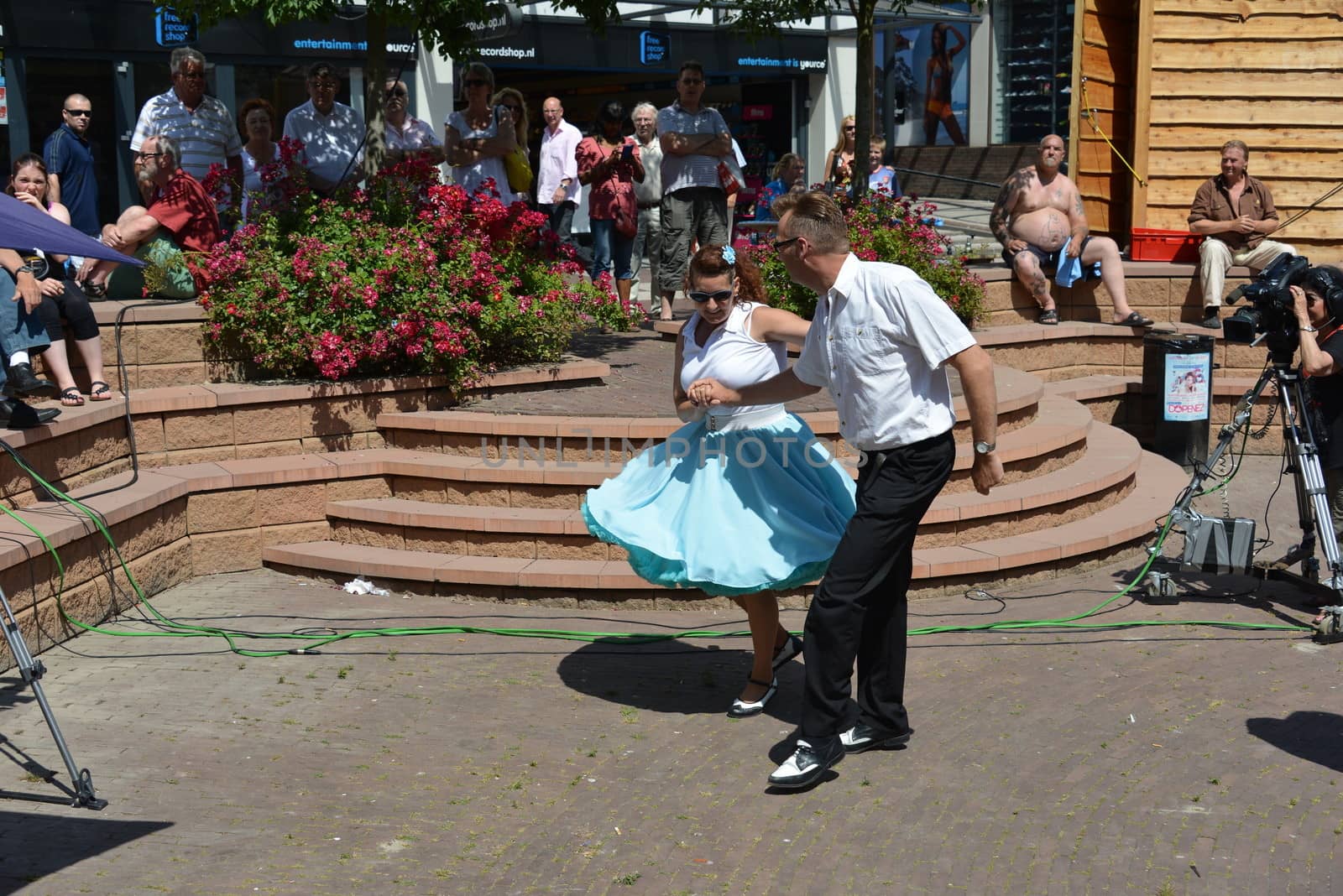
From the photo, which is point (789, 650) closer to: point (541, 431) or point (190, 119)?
point (541, 431)

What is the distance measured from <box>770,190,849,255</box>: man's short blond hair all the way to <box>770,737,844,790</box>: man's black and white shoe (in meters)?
1.85

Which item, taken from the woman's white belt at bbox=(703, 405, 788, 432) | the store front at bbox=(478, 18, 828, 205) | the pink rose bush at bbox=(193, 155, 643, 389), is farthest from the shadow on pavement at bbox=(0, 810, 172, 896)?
the store front at bbox=(478, 18, 828, 205)

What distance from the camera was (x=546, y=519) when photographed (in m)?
8.41

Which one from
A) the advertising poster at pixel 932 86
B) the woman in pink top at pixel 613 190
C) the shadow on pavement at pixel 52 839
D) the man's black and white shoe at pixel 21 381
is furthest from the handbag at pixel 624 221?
the advertising poster at pixel 932 86

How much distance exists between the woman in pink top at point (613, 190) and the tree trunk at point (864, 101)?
76.9 inches

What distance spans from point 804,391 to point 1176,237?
31.6 feet

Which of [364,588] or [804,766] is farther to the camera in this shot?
[364,588]

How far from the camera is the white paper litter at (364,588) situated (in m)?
8.48

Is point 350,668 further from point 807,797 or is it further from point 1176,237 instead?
point 1176,237

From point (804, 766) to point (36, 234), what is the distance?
11.2 ft

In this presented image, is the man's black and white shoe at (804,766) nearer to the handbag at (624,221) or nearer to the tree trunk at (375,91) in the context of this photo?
the tree trunk at (375,91)

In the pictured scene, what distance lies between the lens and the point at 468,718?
648cm

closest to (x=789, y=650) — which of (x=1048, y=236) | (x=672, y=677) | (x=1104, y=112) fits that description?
(x=672, y=677)

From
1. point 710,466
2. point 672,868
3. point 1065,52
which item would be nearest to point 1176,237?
point 710,466
